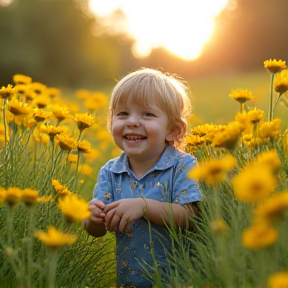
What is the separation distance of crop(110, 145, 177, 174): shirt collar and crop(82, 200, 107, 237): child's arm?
0.28 m

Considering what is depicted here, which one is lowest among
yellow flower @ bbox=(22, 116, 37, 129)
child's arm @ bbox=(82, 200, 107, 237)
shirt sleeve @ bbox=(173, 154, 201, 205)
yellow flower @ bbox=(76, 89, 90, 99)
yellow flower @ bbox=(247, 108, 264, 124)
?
child's arm @ bbox=(82, 200, 107, 237)

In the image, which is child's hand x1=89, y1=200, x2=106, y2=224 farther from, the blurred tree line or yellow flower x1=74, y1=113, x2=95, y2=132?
the blurred tree line

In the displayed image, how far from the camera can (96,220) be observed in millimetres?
2064

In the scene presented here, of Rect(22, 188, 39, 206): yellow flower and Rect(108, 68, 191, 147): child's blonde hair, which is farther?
Rect(108, 68, 191, 147): child's blonde hair

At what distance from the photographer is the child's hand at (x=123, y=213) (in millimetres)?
2021

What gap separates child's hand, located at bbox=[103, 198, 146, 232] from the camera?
2021mm

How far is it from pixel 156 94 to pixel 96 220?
0.58 metres

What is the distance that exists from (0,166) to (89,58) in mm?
18428

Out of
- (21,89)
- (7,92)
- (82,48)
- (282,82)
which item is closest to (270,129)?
(282,82)

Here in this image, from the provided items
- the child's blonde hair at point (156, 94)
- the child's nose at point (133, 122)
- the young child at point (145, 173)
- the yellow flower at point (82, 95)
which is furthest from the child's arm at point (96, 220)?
the yellow flower at point (82, 95)

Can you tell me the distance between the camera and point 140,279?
2203mm

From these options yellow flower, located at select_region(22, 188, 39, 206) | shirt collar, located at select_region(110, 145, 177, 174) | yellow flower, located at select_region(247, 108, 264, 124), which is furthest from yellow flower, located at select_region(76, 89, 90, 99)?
yellow flower, located at select_region(22, 188, 39, 206)

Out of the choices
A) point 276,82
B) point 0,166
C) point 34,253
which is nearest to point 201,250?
point 34,253

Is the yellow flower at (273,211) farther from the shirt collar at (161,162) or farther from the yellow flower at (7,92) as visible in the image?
the yellow flower at (7,92)
